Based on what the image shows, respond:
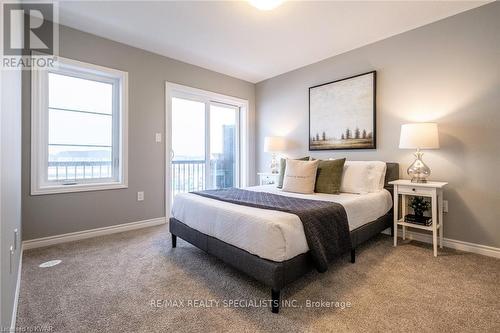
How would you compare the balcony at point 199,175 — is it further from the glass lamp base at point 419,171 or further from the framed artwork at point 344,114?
the glass lamp base at point 419,171

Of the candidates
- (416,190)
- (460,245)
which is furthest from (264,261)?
(460,245)

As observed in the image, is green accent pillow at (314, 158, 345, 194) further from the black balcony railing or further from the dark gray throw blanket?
the black balcony railing

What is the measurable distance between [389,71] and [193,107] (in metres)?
2.98

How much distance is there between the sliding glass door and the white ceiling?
920mm

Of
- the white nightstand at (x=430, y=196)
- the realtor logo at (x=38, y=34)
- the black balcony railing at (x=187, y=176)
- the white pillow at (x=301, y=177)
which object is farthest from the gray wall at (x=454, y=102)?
the realtor logo at (x=38, y=34)

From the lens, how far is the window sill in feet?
8.57

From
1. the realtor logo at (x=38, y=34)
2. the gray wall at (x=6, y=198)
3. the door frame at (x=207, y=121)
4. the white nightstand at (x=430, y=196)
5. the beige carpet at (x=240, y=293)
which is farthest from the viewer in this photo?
the door frame at (x=207, y=121)

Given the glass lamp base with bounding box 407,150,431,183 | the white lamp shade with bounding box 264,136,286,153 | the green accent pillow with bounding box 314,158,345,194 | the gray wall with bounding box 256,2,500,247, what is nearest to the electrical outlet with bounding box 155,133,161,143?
the white lamp shade with bounding box 264,136,286,153

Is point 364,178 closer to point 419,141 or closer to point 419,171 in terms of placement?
point 419,171

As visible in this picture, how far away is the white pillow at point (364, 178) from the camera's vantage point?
2.75m

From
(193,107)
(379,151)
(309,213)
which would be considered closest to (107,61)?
(193,107)

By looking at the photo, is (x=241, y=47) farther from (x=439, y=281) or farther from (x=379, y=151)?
(x=439, y=281)

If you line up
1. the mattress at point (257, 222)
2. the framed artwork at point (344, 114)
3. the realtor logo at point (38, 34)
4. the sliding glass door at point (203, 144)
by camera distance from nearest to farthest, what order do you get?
the mattress at point (257, 222) → the realtor logo at point (38, 34) → the framed artwork at point (344, 114) → the sliding glass door at point (203, 144)

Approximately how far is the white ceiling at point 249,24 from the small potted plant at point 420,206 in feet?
6.66
